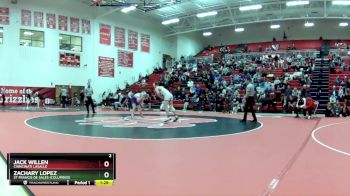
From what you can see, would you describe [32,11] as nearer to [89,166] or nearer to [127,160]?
[127,160]

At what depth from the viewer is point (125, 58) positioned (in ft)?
95.6

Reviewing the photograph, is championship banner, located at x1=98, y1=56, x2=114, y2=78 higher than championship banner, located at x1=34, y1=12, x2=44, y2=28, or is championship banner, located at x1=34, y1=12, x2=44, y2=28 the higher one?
championship banner, located at x1=34, y1=12, x2=44, y2=28

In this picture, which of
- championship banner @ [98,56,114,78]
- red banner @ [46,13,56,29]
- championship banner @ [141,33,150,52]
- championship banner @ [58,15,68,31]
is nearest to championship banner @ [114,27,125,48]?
championship banner @ [98,56,114,78]

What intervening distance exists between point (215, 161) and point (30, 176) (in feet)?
8.72

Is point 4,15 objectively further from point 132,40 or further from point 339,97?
point 339,97

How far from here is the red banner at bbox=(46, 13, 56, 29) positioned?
24147 millimetres

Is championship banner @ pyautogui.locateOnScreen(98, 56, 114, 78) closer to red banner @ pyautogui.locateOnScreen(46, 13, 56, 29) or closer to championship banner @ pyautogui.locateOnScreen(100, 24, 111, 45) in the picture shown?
championship banner @ pyautogui.locateOnScreen(100, 24, 111, 45)

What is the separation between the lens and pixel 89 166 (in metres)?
2.69

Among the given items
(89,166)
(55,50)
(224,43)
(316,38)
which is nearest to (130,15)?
(55,50)

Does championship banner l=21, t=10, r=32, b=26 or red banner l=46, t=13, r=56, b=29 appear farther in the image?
red banner l=46, t=13, r=56, b=29

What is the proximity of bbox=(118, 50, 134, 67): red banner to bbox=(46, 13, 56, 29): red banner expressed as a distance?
242 inches

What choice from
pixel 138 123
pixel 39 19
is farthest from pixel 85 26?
pixel 138 123

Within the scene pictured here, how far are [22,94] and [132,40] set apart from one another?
10952 millimetres

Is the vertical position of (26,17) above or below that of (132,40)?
above
